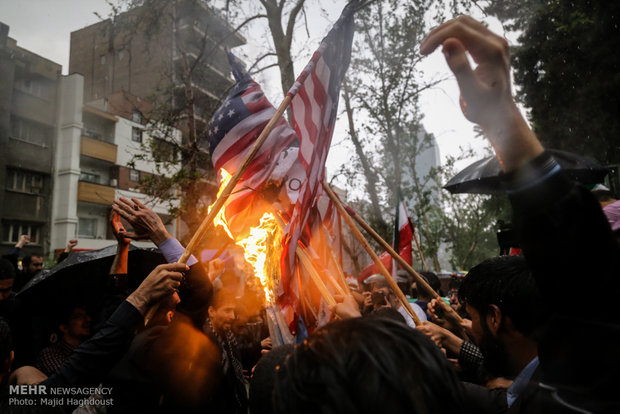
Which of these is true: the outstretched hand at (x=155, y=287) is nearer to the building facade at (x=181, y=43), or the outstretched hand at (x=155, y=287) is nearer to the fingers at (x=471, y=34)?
the fingers at (x=471, y=34)

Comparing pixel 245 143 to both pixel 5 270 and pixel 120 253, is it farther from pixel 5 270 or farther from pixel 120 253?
pixel 5 270

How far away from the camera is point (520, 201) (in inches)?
36.4

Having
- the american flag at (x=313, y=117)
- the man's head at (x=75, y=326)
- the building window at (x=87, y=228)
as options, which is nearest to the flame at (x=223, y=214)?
the american flag at (x=313, y=117)

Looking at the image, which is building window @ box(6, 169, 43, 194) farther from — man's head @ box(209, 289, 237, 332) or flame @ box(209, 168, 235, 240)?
man's head @ box(209, 289, 237, 332)

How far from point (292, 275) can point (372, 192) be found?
11236mm

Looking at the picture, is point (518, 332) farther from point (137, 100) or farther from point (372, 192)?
point (137, 100)

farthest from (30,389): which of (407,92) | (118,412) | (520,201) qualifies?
Result: (407,92)

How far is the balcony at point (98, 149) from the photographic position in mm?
25469

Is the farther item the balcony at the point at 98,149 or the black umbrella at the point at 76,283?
the balcony at the point at 98,149

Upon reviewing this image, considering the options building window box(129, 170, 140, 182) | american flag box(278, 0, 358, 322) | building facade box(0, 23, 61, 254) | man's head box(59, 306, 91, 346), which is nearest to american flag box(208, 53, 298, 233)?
american flag box(278, 0, 358, 322)

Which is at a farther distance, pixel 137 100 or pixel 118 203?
pixel 137 100

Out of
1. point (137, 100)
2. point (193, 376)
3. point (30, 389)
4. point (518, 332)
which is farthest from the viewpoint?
point (137, 100)

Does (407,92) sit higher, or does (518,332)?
(407,92)

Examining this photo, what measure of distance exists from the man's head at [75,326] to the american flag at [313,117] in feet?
4.83
